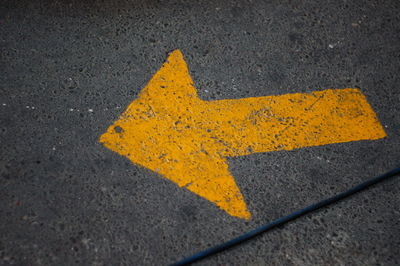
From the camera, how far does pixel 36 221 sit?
2020 mm

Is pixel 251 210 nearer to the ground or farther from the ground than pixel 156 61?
nearer to the ground

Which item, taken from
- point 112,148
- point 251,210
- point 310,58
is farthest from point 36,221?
point 310,58

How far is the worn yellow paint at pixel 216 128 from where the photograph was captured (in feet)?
7.39

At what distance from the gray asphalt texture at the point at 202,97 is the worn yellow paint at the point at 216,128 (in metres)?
0.06

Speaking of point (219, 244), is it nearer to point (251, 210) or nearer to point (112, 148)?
point (251, 210)

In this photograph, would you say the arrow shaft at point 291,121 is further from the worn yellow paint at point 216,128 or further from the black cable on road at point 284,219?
the black cable on road at point 284,219

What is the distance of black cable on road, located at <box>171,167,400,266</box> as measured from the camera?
1.98 metres

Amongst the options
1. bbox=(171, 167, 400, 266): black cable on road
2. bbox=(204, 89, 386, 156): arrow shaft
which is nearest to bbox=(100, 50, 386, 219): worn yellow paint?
bbox=(204, 89, 386, 156): arrow shaft

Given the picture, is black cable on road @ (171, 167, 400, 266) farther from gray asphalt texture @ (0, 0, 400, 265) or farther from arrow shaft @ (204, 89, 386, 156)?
arrow shaft @ (204, 89, 386, 156)

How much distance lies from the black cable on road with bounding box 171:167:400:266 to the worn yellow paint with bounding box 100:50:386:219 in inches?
4.6

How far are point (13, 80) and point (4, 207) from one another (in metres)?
0.79

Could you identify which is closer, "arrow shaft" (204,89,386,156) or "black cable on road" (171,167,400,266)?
"black cable on road" (171,167,400,266)

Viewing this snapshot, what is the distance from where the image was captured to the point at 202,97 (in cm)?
256

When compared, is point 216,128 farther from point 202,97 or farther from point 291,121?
point 291,121
